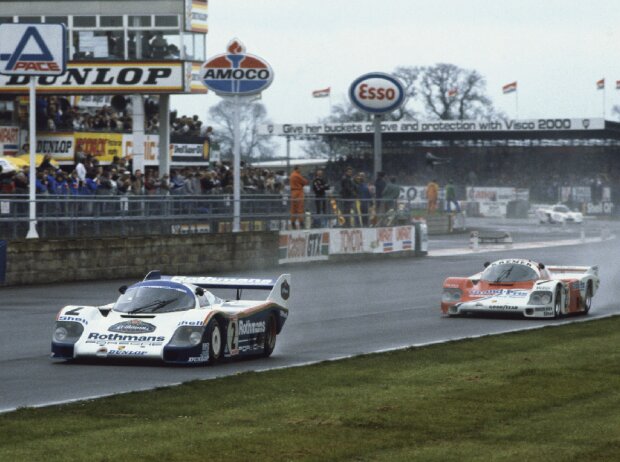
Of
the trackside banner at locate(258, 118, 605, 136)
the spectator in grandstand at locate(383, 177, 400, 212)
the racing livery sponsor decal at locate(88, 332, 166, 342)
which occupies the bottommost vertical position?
the racing livery sponsor decal at locate(88, 332, 166, 342)

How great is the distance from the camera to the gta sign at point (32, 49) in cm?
2803

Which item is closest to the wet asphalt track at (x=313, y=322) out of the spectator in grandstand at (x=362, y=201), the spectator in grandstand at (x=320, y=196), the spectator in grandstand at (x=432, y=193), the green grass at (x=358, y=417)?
the green grass at (x=358, y=417)

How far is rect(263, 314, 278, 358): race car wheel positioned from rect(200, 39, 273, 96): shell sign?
20186 mm

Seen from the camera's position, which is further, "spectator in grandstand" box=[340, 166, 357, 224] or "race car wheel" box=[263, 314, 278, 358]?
"spectator in grandstand" box=[340, 166, 357, 224]

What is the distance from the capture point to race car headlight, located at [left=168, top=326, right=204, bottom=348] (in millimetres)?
14559

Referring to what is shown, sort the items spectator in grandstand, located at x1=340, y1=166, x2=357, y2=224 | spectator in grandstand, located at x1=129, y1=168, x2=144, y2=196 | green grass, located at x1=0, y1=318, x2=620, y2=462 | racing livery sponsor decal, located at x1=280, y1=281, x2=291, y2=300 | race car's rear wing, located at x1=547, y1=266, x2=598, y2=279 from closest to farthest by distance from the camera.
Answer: green grass, located at x1=0, y1=318, x2=620, y2=462 → racing livery sponsor decal, located at x1=280, y1=281, x2=291, y2=300 → race car's rear wing, located at x1=547, y1=266, x2=598, y2=279 → spectator in grandstand, located at x1=129, y1=168, x2=144, y2=196 → spectator in grandstand, located at x1=340, y1=166, x2=357, y2=224

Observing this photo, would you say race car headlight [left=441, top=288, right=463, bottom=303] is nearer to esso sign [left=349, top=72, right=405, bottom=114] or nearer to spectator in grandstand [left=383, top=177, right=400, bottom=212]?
spectator in grandstand [left=383, top=177, right=400, bottom=212]

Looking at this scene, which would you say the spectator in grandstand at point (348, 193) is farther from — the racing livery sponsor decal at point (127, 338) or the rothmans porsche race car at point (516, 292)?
the racing livery sponsor decal at point (127, 338)

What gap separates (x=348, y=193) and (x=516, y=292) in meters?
16.9

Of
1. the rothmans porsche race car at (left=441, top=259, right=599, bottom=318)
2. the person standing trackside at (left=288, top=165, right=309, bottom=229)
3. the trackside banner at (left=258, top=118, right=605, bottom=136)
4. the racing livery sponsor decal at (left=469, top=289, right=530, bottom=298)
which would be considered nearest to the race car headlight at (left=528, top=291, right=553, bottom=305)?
the rothmans porsche race car at (left=441, top=259, right=599, bottom=318)

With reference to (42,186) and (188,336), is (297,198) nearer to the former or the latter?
(42,186)

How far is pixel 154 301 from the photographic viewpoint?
49.8ft

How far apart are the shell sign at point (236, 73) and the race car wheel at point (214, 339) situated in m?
21.4

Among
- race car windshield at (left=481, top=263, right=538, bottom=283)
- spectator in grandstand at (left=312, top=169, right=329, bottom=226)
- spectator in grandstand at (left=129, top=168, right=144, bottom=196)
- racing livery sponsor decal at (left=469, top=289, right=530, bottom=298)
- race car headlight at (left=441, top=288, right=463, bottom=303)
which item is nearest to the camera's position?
racing livery sponsor decal at (left=469, top=289, right=530, bottom=298)
